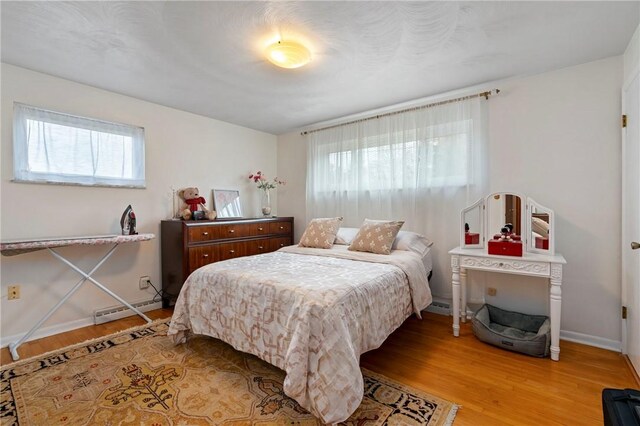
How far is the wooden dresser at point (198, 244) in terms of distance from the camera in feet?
9.80

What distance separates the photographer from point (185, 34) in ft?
6.38

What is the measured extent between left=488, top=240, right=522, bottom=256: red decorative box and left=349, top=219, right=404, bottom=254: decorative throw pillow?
81cm

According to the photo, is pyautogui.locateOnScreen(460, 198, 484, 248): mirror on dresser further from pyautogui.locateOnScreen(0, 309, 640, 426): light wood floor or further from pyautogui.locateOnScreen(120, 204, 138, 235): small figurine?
pyautogui.locateOnScreen(120, 204, 138, 235): small figurine

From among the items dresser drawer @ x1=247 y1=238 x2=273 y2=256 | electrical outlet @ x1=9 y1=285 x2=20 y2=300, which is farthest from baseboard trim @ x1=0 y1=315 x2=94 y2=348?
dresser drawer @ x1=247 y1=238 x2=273 y2=256

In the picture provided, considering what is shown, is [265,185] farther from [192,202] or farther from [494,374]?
[494,374]

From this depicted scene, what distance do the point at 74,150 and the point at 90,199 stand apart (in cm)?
48

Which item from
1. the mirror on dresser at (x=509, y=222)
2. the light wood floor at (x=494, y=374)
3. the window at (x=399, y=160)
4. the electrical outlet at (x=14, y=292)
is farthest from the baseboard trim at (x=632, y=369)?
the electrical outlet at (x=14, y=292)

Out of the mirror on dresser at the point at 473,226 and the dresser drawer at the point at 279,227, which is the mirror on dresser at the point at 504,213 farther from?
the dresser drawer at the point at 279,227

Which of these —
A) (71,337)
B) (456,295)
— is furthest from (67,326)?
(456,295)

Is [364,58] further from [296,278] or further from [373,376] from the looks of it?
[373,376]

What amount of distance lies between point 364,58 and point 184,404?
2659mm

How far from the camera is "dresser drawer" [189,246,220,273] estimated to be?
9.80 feet

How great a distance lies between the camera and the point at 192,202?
135 inches

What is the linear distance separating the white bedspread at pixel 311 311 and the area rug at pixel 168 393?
8.1 inches
